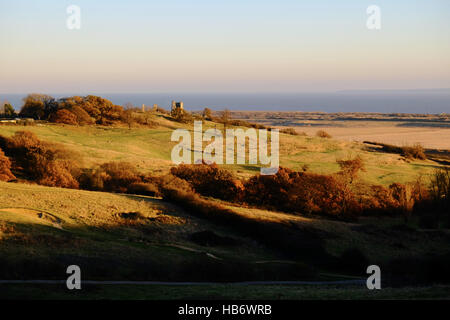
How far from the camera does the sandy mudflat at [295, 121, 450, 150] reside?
8700 centimetres

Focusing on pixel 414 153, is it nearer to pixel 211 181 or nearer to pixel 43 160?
pixel 211 181

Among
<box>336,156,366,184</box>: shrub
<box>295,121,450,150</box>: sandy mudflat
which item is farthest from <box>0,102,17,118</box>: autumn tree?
<box>295,121,450,150</box>: sandy mudflat

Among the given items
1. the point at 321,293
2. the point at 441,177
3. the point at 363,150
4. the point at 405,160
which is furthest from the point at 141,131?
the point at 321,293

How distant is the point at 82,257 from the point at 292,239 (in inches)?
522

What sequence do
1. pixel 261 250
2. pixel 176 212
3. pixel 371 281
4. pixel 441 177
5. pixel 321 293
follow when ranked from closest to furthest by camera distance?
pixel 321 293 < pixel 371 281 < pixel 261 250 < pixel 176 212 < pixel 441 177

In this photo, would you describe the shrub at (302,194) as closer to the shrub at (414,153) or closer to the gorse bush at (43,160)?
the gorse bush at (43,160)

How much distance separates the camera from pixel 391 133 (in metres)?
100

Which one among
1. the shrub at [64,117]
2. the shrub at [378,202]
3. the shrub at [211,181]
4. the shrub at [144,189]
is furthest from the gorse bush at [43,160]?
the shrub at [378,202]

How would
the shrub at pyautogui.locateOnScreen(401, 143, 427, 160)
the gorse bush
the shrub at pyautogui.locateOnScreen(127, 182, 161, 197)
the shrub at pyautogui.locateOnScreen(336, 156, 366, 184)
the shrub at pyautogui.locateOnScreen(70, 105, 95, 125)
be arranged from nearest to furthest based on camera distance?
the shrub at pyautogui.locateOnScreen(127, 182, 161, 197)
the gorse bush
the shrub at pyautogui.locateOnScreen(336, 156, 366, 184)
the shrub at pyautogui.locateOnScreen(401, 143, 427, 160)
the shrub at pyautogui.locateOnScreen(70, 105, 95, 125)

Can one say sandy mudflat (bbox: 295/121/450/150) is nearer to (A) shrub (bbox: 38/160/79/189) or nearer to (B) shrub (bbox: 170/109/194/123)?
(B) shrub (bbox: 170/109/194/123)

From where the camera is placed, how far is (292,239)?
27.9m
